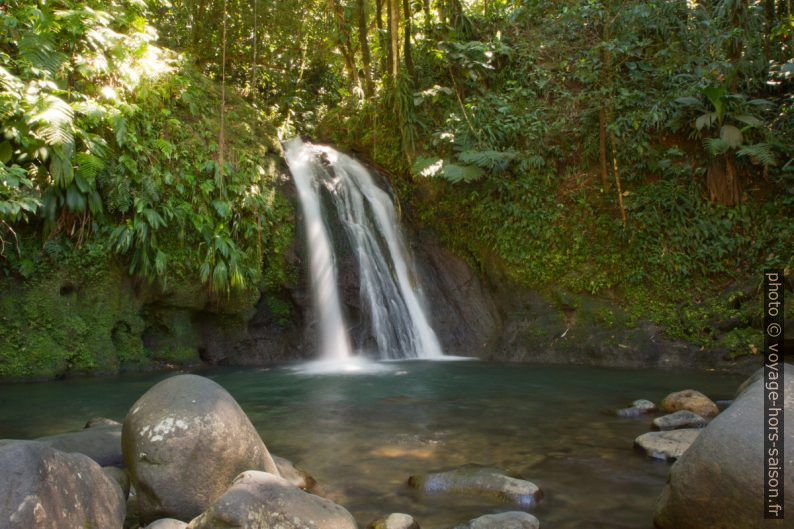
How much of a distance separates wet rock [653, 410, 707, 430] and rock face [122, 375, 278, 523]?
3.87m

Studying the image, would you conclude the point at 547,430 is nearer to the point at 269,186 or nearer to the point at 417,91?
the point at 269,186

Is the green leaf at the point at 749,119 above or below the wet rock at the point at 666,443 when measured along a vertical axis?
above

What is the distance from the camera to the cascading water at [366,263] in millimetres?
11438

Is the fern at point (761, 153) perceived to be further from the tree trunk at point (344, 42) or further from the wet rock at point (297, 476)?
the wet rock at point (297, 476)

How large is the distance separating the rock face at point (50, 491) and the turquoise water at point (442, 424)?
5.19ft

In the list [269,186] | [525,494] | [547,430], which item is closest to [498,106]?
[269,186]

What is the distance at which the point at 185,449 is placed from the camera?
3963 millimetres

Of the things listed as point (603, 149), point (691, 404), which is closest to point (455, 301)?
point (603, 149)

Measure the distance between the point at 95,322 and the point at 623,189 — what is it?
9.60 m

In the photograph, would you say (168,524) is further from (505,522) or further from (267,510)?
(505,522)

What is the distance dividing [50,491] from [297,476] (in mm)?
1835

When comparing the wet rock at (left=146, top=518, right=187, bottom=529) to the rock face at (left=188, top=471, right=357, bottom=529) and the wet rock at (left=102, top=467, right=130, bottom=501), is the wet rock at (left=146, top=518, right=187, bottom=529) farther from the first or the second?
the wet rock at (left=102, top=467, right=130, bottom=501)

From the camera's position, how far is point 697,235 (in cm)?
1078

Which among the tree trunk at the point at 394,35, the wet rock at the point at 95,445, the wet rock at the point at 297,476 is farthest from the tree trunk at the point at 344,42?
the wet rock at the point at 297,476
